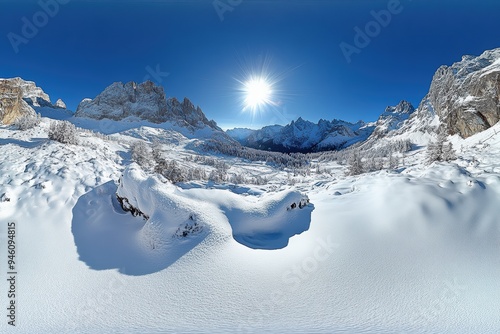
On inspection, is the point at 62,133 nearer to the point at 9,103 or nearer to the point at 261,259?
the point at 261,259

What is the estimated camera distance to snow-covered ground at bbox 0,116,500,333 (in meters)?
5.64

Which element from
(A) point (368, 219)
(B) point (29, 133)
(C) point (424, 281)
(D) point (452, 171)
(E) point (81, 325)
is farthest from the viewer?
(B) point (29, 133)

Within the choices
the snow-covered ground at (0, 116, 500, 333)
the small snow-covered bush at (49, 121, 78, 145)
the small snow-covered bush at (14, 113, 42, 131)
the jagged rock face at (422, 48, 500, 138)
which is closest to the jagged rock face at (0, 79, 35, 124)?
the small snow-covered bush at (14, 113, 42, 131)

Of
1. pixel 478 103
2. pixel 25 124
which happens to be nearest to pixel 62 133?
pixel 25 124

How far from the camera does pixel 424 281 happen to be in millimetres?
6301

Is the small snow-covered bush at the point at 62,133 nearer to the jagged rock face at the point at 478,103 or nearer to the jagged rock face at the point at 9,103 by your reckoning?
the jagged rock face at the point at 9,103

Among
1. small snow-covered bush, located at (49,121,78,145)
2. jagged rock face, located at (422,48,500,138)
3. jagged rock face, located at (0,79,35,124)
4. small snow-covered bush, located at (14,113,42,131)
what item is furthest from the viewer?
jagged rock face, located at (422,48,500,138)

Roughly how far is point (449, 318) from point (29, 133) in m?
34.2

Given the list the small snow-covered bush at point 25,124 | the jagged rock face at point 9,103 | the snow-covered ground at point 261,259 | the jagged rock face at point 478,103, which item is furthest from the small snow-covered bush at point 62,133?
the jagged rock face at point 478,103

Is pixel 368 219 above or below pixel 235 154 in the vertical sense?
below

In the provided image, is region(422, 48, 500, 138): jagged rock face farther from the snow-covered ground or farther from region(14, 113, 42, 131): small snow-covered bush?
region(14, 113, 42, 131): small snow-covered bush

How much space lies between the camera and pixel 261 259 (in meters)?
7.69

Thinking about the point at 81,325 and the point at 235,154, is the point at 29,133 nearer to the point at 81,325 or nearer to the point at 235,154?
the point at 81,325

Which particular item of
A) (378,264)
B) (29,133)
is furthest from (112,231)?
(29,133)
